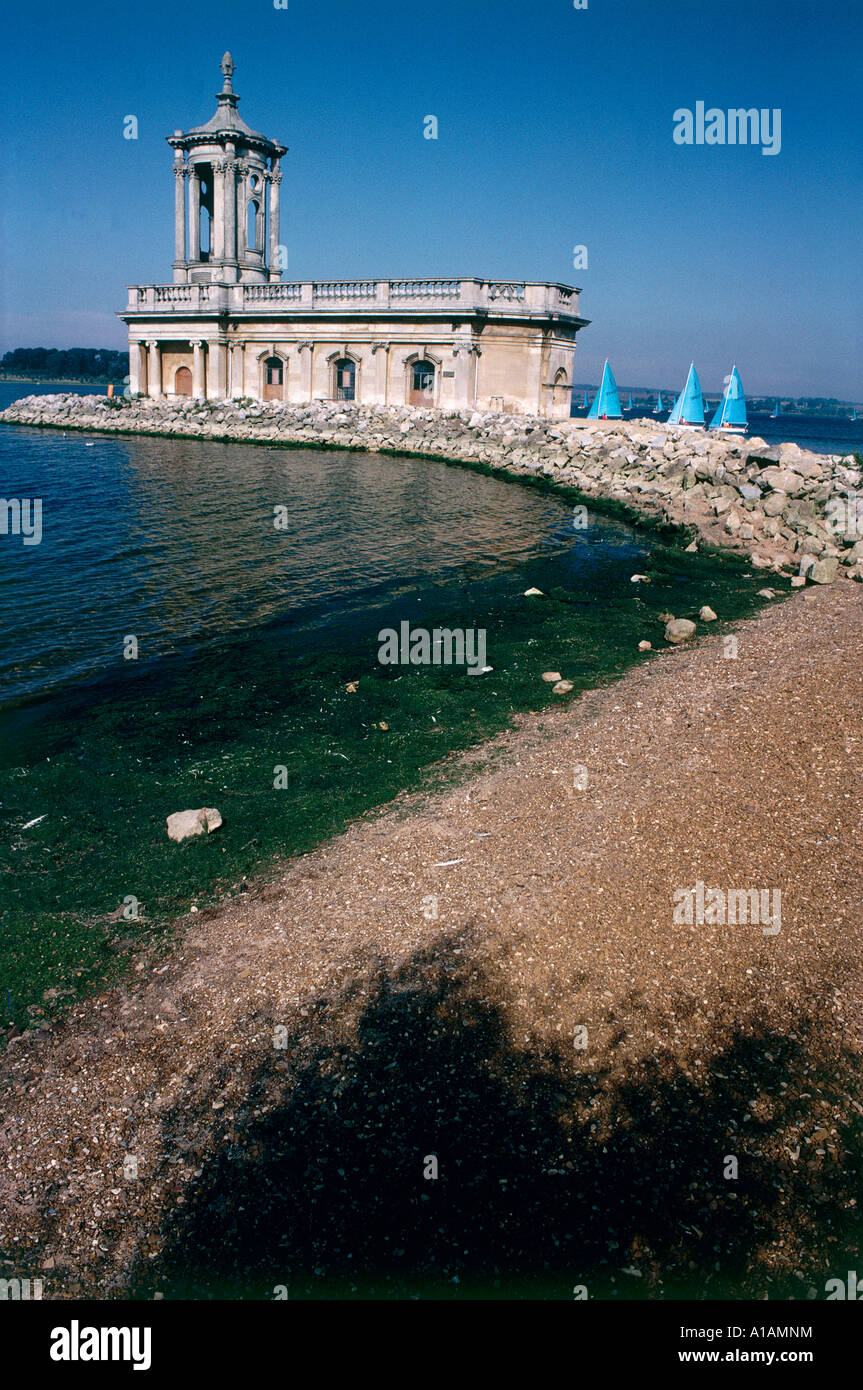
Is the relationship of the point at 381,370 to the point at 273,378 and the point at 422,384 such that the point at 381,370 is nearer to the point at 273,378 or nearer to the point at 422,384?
the point at 422,384

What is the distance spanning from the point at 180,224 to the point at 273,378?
14.6 metres

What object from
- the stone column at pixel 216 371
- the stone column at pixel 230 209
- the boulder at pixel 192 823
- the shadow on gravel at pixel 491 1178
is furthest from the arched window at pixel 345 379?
the shadow on gravel at pixel 491 1178

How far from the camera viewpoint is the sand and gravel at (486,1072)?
16.9ft

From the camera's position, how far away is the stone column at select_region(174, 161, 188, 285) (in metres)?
60.5

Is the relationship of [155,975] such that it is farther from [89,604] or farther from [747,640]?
[89,604]

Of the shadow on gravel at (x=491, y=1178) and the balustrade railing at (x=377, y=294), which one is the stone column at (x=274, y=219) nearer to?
the balustrade railing at (x=377, y=294)

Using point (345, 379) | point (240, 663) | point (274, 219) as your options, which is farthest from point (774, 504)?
point (274, 219)

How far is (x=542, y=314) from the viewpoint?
50438 millimetres

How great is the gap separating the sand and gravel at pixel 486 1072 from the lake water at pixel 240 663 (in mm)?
1356

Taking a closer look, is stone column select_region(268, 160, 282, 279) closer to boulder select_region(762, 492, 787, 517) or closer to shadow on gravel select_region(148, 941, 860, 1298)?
boulder select_region(762, 492, 787, 517)

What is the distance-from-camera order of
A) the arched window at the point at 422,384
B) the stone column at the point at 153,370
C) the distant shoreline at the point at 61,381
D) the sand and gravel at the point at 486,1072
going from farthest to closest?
the distant shoreline at the point at 61,381, the stone column at the point at 153,370, the arched window at the point at 422,384, the sand and gravel at the point at 486,1072

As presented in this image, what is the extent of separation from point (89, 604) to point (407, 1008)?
620 inches

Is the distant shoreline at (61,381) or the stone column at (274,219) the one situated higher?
the distant shoreline at (61,381)
